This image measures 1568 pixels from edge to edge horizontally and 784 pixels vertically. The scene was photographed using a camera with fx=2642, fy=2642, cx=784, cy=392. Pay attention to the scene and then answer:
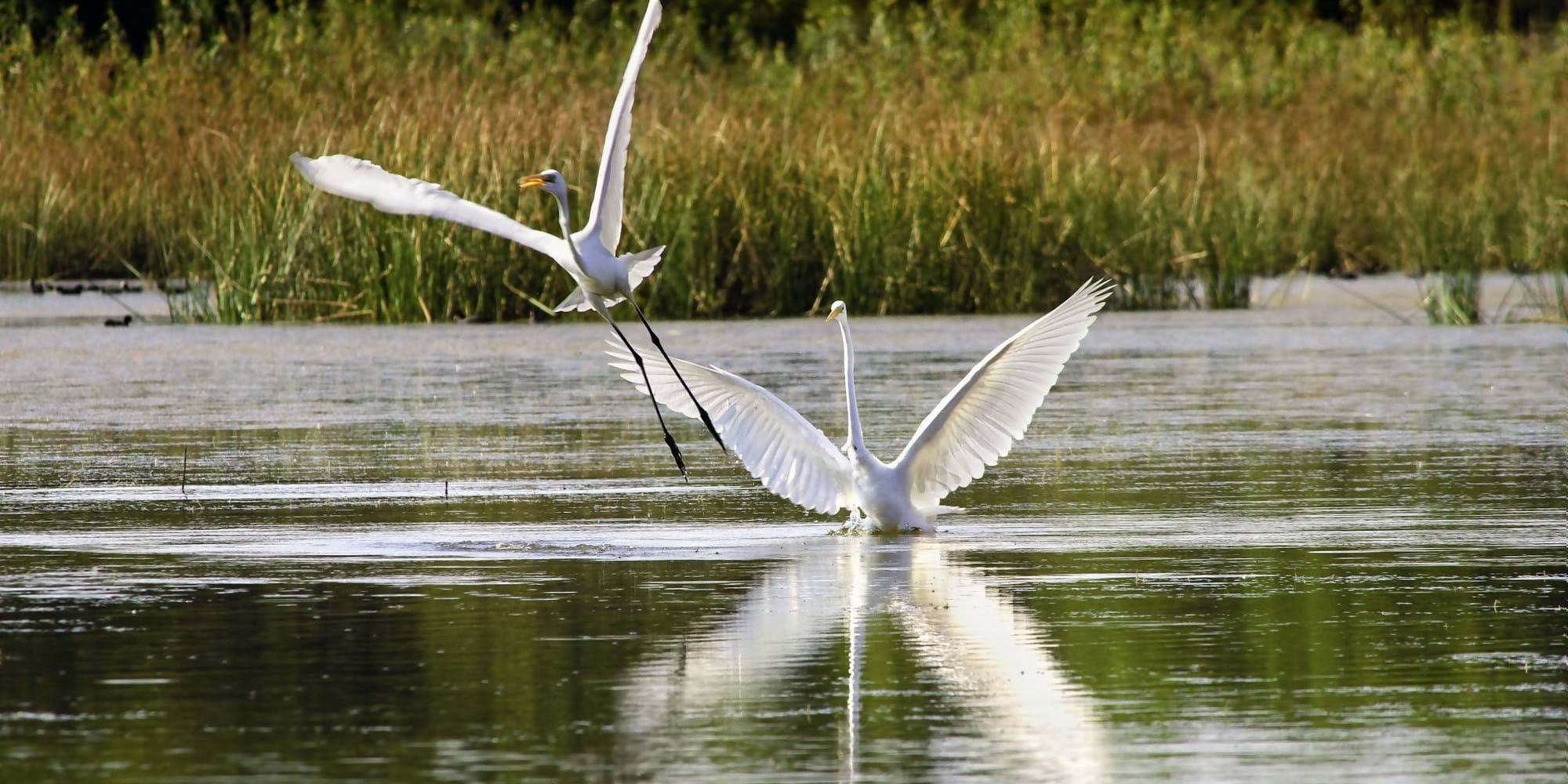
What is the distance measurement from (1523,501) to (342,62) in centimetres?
1515

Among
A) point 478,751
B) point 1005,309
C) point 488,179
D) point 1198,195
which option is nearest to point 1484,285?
point 1198,195

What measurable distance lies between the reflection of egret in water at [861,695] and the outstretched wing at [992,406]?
1399 millimetres

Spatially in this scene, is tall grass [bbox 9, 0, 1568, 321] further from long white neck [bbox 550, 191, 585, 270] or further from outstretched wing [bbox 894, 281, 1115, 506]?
outstretched wing [bbox 894, 281, 1115, 506]

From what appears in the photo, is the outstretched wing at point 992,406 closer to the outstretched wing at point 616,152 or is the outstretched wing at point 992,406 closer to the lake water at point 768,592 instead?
the lake water at point 768,592

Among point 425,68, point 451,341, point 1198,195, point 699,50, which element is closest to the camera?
point 451,341

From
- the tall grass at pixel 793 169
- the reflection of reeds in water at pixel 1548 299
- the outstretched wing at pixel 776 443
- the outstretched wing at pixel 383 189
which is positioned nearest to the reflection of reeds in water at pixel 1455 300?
the reflection of reeds in water at pixel 1548 299

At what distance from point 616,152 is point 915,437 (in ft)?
5.17

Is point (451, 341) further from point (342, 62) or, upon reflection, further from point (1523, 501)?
point (1523, 501)

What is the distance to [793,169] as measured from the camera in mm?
18031

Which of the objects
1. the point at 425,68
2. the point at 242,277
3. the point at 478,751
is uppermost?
the point at 425,68

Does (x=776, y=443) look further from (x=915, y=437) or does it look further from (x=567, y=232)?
(x=567, y=232)

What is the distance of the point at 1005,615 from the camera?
6285 millimetres

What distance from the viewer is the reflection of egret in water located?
4652 mm

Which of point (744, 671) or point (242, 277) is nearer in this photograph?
point (744, 671)
